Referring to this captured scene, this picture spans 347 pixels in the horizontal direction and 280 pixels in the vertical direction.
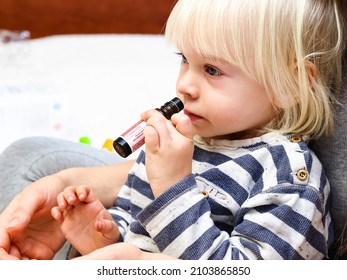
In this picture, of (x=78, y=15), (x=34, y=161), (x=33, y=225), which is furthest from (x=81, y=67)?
(x=33, y=225)

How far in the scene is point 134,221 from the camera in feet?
3.36

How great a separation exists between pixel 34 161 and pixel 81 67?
0.86m

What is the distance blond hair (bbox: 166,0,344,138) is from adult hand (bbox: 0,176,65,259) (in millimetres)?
318

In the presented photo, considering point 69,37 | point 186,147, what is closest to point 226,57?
point 186,147

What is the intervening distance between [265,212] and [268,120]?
177 millimetres

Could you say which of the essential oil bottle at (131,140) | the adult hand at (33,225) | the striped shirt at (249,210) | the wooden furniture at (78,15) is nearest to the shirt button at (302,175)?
the striped shirt at (249,210)

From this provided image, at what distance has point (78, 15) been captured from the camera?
2418 millimetres

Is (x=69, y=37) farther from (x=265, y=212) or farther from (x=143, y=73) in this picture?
(x=265, y=212)

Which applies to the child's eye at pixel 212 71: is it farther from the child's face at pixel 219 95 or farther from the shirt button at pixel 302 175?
the shirt button at pixel 302 175

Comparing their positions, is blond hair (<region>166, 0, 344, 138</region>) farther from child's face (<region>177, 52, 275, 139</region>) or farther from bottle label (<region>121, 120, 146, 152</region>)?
bottle label (<region>121, 120, 146, 152</region>)

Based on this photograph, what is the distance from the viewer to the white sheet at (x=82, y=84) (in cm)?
175

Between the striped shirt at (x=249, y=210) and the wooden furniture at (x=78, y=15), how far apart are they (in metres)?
1.51

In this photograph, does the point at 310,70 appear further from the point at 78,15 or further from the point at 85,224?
the point at 78,15

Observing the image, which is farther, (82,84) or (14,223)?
(82,84)
